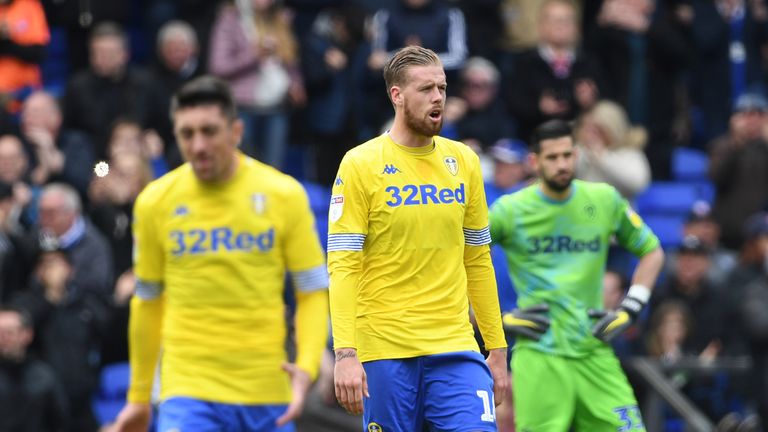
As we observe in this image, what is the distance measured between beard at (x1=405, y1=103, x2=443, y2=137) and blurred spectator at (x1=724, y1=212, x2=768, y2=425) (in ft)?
20.6

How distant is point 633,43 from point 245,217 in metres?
9.79

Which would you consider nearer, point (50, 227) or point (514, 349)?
point (514, 349)

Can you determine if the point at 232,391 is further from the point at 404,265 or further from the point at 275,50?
the point at 275,50

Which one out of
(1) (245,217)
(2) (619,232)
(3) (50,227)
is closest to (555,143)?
(2) (619,232)

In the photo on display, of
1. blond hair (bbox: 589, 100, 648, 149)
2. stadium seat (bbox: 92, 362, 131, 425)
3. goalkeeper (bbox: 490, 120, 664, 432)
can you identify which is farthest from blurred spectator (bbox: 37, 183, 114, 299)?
goalkeeper (bbox: 490, 120, 664, 432)

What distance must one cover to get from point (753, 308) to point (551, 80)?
3936mm

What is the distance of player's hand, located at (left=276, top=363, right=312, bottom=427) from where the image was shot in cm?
883

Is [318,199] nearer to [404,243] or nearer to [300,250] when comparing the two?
[300,250]

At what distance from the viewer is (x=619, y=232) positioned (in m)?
10.4

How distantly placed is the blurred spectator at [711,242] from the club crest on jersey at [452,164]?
8.12m

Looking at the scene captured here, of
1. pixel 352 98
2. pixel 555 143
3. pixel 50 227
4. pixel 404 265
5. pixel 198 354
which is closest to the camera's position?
pixel 404 265

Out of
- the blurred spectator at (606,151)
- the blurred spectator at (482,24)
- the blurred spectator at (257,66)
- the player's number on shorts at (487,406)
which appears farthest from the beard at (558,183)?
the blurred spectator at (482,24)

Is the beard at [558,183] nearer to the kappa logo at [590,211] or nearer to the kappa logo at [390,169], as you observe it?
the kappa logo at [590,211]

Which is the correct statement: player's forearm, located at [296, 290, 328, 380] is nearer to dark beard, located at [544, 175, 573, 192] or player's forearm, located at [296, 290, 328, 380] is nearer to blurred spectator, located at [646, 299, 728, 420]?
dark beard, located at [544, 175, 573, 192]
